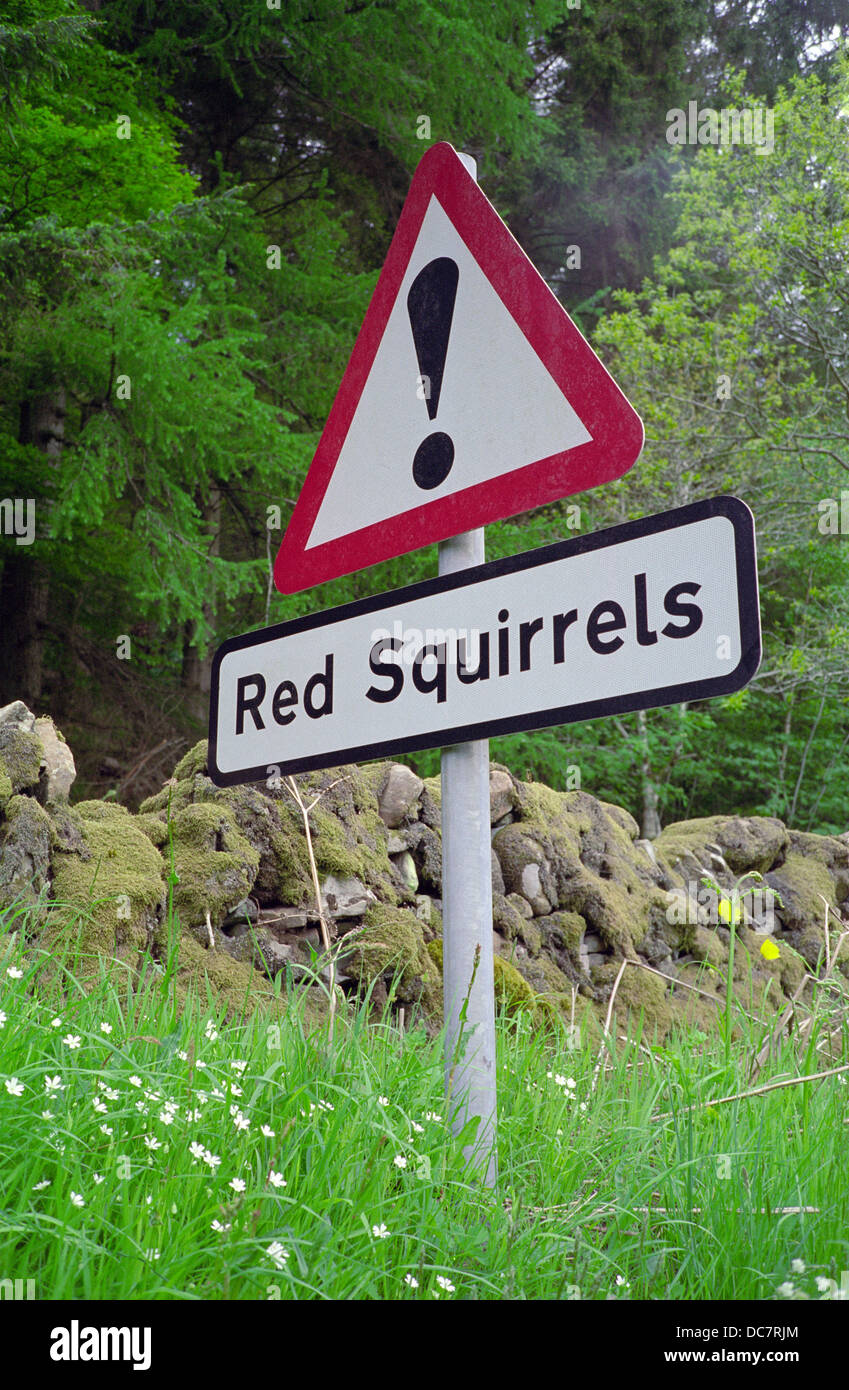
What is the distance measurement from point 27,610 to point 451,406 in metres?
8.30

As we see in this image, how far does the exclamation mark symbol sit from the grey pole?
0.21m

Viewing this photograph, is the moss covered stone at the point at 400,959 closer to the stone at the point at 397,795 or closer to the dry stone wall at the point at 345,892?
the dry stone wall at the point at 345,892

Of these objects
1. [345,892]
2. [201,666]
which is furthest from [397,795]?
[201,666]

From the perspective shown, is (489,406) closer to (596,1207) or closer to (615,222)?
(596,1207)

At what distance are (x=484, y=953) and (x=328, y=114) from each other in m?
11.3

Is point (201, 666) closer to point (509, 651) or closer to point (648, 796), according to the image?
point (648, 796)

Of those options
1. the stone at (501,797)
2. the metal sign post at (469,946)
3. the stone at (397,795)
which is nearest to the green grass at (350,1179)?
the metal sign post at (469,946)

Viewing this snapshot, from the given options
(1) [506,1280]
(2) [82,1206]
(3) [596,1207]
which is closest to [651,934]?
(3) [596,1207]

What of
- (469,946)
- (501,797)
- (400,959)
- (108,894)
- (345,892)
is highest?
(501,797)

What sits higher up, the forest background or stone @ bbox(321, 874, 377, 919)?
the forest background

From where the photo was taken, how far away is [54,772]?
296cm

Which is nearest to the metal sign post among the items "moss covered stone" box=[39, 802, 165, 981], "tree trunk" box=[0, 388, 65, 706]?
"moss covered stone" box=[39, 802, 165, 981]

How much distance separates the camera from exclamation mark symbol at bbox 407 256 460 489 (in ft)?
5.40

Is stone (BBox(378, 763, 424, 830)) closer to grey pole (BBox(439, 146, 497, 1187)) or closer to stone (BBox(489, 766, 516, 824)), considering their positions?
stone (BBox(489, 766, 516, 824))
